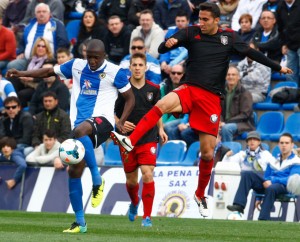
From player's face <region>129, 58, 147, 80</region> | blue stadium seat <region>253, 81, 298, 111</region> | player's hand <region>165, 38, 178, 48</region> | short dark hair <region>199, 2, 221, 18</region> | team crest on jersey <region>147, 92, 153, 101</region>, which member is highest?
short dark hair <region>199, 2, 221, 18</region>

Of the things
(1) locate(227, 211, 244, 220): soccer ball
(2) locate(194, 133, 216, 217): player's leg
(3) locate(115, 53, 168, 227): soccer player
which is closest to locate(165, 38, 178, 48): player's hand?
(2) locate(194, 133, 216, 217): player's leg

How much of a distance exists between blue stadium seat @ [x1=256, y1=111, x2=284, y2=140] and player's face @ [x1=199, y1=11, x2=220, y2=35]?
7.08 m

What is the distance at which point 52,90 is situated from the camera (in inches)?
930

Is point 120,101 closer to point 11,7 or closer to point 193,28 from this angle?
point 193,28

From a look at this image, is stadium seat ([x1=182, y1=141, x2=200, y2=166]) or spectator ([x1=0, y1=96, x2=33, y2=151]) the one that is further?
spectator ([x1=0, y1=96, x2=33, y2=151])

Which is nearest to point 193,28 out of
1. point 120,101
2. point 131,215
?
point 120,101

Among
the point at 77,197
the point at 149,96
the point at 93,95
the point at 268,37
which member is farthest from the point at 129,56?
the point at 77,197

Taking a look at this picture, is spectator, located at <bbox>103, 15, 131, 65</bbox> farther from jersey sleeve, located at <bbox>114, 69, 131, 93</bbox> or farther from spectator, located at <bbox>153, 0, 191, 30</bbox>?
jersey sleeve, located at <bbox>114, 69, 131, 93</bbox>

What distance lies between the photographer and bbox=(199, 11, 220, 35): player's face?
1447cm

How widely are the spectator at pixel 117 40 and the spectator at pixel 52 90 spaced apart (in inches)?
55.1

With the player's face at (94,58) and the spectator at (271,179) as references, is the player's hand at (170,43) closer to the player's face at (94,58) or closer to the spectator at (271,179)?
the player's face at (94,58)

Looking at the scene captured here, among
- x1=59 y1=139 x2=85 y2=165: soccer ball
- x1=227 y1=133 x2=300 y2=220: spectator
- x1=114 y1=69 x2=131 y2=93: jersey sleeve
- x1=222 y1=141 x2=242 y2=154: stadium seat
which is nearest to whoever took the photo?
x1=59 y1=139 x2=85 y2=165: soccer ball

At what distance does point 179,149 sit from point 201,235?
826cm

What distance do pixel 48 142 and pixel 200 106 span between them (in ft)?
26.1
